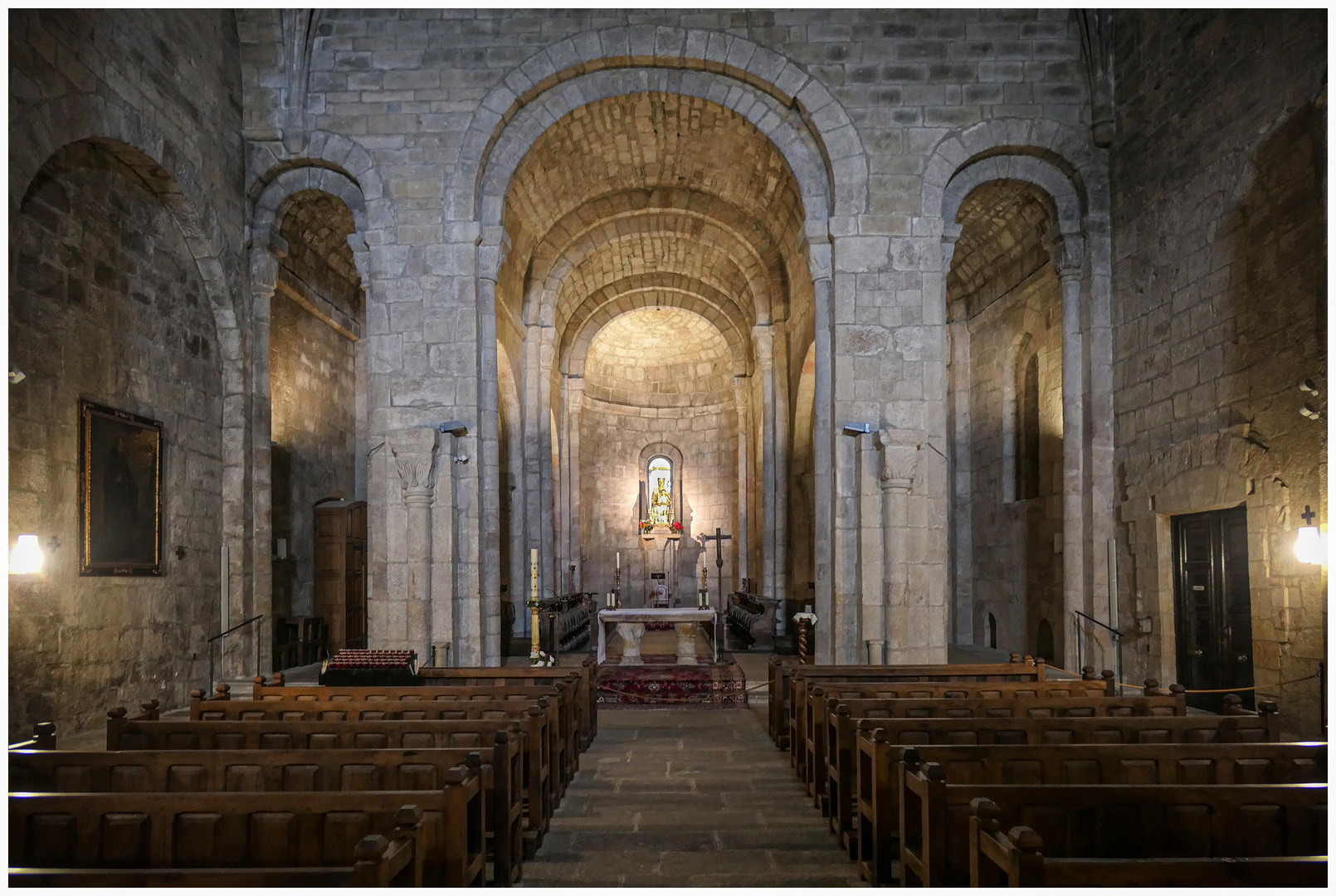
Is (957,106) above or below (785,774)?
above

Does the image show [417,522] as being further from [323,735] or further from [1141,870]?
[1141,870]

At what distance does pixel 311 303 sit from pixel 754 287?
8992 mm

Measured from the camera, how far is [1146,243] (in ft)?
38.6

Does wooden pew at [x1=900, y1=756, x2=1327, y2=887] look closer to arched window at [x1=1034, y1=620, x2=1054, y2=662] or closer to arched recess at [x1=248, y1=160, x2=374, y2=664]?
arched recess at [x1=248, y1=160, x2=374, y2=664]

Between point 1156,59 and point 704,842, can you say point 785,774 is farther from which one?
point 1156,59

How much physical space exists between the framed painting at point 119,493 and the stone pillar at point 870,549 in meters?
8.03

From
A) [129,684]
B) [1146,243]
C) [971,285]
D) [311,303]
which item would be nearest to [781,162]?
[971,285]

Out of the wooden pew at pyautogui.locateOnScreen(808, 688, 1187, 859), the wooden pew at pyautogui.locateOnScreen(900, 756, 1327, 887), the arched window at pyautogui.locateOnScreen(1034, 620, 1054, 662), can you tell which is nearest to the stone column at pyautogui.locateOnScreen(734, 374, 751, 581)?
the arched window at pyautogui.locateOnScreen(1034, 620, 1054, 662)

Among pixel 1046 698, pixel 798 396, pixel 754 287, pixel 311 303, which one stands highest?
pixel 754 287

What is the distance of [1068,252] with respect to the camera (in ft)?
42.3

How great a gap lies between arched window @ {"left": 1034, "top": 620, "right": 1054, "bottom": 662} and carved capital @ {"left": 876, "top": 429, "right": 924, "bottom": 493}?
440cm

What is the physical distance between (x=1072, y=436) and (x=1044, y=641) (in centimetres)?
367

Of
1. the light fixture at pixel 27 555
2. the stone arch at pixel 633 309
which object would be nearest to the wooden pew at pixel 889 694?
the light fixture at pixel 27 555

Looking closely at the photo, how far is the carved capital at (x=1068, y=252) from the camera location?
12.9 meters
